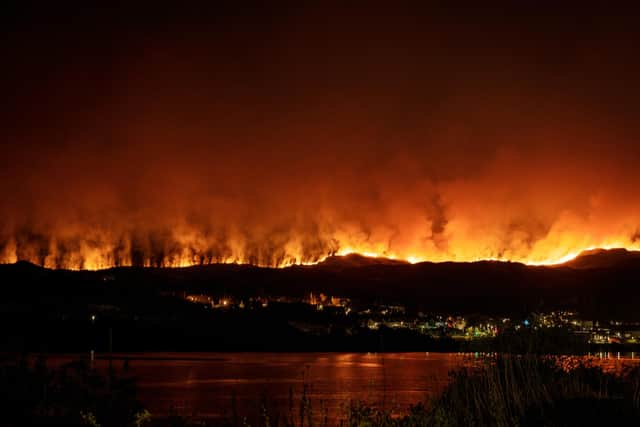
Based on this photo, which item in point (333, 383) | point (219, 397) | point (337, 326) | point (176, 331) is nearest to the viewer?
point (219, 397)

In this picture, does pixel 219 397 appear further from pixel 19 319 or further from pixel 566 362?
pixel 19 319

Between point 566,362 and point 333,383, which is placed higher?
point 566,362

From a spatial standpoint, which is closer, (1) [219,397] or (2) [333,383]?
(1) [219,397]

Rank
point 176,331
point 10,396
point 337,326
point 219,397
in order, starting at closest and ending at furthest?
point 10,396 → point 219,397 → point 176,331 → point 337,326

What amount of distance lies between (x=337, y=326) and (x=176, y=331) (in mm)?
36750

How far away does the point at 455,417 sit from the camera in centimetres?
1379

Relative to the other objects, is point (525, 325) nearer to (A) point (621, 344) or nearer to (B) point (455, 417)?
(B) point (455, 417)

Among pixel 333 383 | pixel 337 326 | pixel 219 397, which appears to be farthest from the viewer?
pixel 337 326

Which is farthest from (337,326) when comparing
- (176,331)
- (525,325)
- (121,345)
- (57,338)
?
(525,325)

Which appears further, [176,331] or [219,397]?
[176,331]

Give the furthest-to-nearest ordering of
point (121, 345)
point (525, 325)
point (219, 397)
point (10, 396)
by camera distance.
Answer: point (121, 345) < point (219, 397) < point (525, 325) < point (10, 396)

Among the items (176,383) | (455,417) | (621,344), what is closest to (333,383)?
(176,383)

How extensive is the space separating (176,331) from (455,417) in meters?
160

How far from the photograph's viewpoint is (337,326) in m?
182
